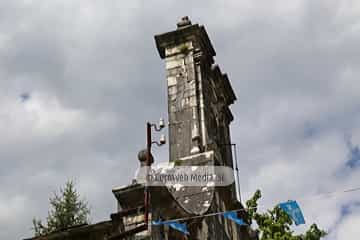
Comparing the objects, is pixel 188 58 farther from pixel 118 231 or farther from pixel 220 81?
pixel 118 231

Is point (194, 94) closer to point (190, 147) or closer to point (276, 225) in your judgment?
point (190, 147)

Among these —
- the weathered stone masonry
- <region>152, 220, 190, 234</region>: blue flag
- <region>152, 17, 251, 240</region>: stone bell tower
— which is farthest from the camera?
<region>152, 17, 251, 240</region>: stone bell tower

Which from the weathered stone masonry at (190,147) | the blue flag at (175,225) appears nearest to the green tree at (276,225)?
the weathered stone masonry at (190,147)

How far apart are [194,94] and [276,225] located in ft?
17.5

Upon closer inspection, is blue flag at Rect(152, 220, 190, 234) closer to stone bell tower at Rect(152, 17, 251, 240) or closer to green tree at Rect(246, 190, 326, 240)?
stone bell tower at Rect(152, 17, 251, 240)

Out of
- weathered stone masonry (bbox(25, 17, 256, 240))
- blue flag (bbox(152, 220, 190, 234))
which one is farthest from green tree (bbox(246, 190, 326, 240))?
blue flag (bbox(152, 220, 190, 234))

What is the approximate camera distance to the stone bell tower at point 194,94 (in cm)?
1312

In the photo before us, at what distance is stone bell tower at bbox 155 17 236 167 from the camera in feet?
43.1

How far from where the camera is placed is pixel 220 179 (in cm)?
1210

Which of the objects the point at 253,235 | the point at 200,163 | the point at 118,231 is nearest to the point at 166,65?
the point at 200,163

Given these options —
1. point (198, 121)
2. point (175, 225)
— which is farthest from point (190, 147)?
point (175, 225)

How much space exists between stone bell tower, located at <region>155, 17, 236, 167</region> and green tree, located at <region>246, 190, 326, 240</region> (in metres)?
2.67

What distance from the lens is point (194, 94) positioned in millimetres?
13781

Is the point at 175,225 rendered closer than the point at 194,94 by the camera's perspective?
Yes
